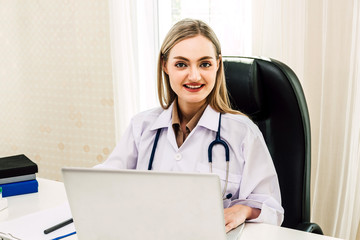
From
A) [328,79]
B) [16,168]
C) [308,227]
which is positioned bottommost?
[308,227]

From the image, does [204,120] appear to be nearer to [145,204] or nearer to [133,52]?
[145,204]

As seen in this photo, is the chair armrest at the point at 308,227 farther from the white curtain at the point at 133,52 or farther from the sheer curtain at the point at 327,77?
the white curtain at the point at 133,52

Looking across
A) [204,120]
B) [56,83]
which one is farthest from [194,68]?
[56,83]

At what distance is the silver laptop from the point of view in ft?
2.66

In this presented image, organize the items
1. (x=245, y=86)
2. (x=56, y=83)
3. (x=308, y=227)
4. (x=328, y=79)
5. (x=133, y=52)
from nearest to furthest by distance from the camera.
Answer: (x=308, y=227) → (x=245, y=86) → (x=328, y=79) → (x=133, y=52) → (x=56, y=83)

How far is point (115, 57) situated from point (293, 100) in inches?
51.6

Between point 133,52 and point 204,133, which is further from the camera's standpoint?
point 133,52

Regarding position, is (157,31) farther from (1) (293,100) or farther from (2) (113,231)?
(2) (113,231)

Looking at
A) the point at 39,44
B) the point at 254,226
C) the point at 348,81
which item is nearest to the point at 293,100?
the point at 254,226

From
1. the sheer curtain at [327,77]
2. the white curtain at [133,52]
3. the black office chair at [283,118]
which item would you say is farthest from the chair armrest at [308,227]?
the white curtain at [133,52]

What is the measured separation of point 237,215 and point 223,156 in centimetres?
23

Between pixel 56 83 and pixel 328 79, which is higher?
pixel 328 79

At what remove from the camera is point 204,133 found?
137 cm

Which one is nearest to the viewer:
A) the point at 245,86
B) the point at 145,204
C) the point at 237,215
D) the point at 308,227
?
the point at 145,204
